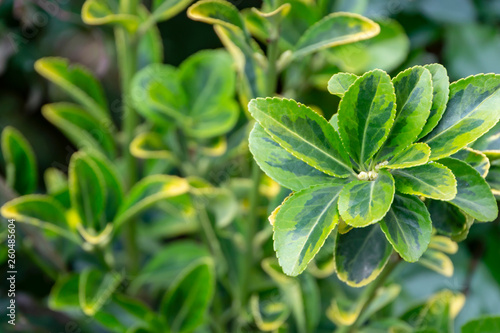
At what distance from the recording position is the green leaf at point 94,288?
67cm

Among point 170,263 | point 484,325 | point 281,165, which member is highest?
point 281,165

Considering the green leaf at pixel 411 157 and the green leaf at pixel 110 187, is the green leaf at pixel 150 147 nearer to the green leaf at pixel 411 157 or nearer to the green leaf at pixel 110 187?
the green leaf at pixel 110 187

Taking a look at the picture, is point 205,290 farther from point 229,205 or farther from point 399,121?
point 399,121

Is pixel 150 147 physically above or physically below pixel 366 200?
below

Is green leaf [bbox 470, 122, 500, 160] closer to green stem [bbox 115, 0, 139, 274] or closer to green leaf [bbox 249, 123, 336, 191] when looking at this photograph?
green leaf [bbox 249, 123, 336, 191]

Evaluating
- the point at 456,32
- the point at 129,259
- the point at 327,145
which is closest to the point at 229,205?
the point at 129,259

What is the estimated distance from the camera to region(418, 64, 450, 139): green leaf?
1.31 feet

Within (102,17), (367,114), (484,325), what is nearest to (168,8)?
(102,17)

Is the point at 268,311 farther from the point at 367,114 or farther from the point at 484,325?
the point at 367,114

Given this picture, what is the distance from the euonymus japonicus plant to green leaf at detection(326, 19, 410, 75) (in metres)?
0.42

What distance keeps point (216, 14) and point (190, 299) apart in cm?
38

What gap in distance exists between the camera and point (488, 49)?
3.48ft

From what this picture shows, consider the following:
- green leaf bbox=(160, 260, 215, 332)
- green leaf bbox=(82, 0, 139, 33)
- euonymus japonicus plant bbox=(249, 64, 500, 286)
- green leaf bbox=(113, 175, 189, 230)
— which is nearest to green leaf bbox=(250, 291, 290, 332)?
green leaf bbox=(160, 260, 215, 332)

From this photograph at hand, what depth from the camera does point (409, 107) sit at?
40 centimetres
